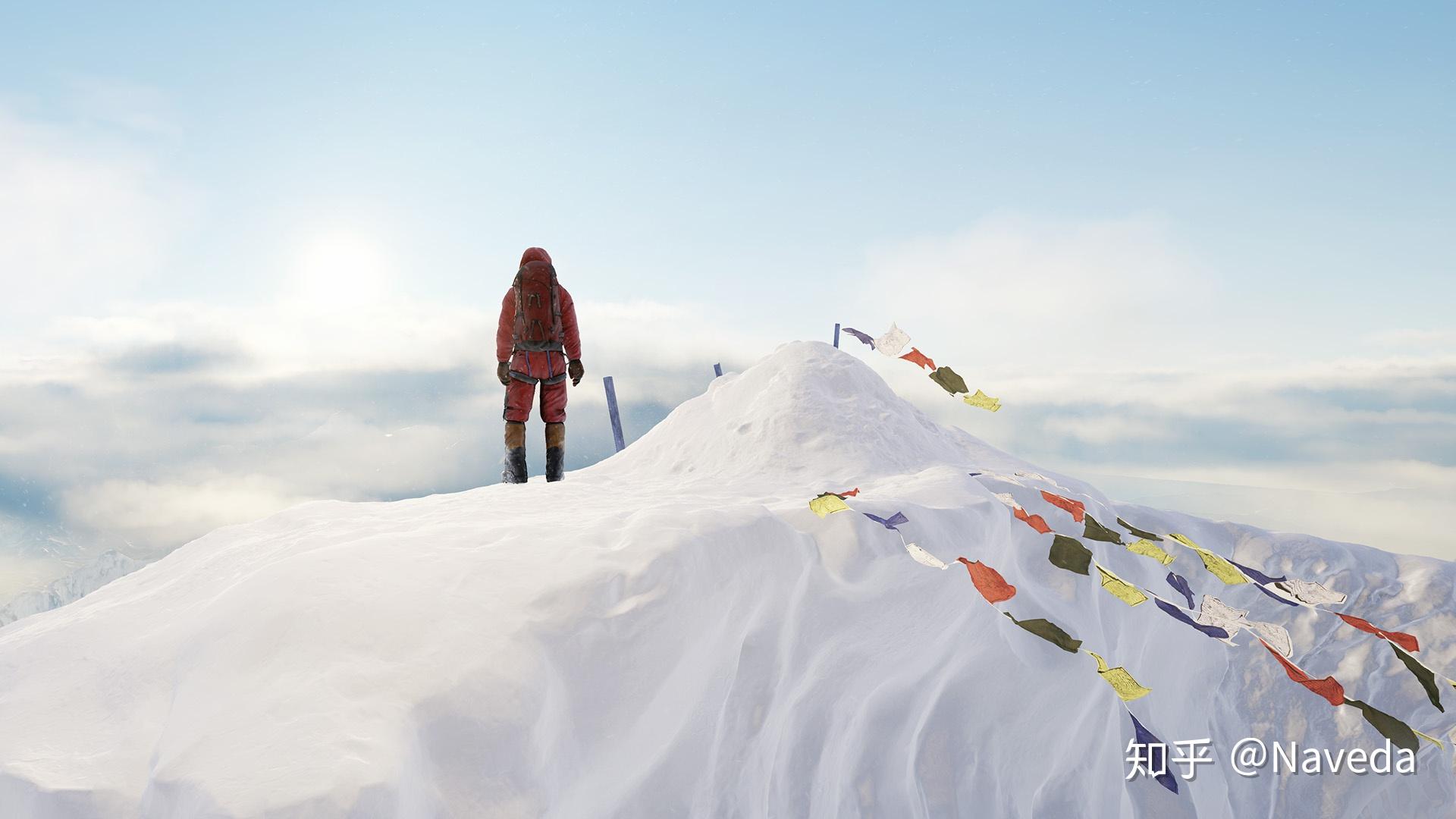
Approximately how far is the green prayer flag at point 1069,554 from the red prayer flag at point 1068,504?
0.74 metres

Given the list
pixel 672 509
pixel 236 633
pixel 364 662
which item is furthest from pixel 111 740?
pixel 672 509

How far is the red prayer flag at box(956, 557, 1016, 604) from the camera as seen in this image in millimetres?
3678

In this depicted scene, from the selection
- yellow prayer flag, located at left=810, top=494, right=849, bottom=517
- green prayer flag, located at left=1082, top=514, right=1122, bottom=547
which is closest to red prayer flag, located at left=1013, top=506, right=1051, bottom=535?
green prayer flag, located at left=1082, top=514, right=1122, bottom=547

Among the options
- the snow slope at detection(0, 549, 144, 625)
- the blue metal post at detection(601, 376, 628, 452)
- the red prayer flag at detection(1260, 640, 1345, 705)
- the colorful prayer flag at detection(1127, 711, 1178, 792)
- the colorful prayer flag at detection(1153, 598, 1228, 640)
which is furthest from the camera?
the snow slope at detection(0, 549, 144, 625)

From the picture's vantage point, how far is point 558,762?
8.49 feet

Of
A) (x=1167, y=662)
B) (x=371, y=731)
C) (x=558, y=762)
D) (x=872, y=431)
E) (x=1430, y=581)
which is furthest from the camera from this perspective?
(x=872, y=431)

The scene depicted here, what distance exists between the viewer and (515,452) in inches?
284

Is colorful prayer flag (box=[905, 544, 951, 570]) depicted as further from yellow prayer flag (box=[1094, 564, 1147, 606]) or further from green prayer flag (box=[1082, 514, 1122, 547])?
green prayer flag (box=[1082, 514, 1122, 547])

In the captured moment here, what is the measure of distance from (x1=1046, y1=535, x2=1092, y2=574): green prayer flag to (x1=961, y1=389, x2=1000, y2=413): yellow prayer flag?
89cm

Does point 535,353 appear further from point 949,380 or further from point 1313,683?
point 1313,683

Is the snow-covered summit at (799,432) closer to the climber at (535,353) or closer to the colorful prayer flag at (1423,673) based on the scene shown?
the climber at (535,353)

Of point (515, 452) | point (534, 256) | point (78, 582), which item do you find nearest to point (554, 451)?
point (515, 452)

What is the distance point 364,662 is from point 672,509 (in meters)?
1.54

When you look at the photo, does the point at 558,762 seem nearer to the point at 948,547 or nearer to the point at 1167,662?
the point at 948,547
